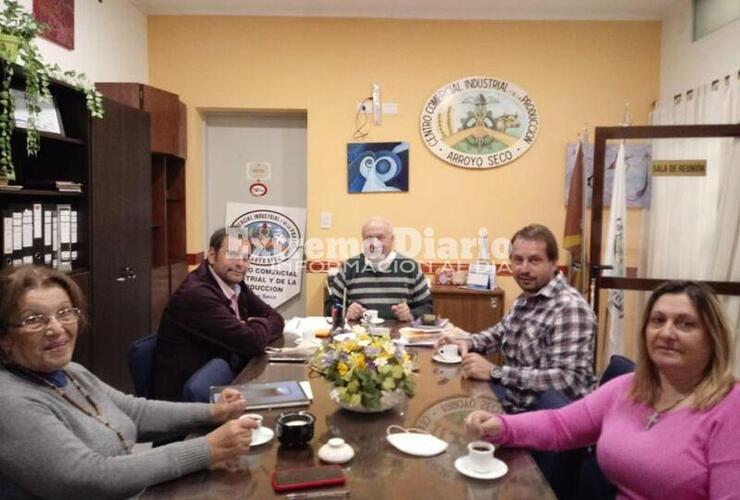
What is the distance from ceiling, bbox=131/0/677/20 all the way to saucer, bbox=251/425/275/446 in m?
3.47

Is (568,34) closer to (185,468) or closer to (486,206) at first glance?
(486,206)

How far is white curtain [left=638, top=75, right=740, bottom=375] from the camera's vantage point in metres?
3.21

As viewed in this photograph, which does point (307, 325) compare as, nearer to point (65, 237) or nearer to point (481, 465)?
point (65, 237)

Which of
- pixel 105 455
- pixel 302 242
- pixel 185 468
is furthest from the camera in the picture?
pixel 302 242

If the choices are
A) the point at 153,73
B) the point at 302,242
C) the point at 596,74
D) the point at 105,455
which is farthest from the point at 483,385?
the point at 153,73

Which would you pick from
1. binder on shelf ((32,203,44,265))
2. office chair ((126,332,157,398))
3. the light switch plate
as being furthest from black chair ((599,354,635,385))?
the light switch plate

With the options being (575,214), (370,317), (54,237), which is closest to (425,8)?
(575,214)

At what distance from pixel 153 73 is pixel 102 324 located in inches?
85.4

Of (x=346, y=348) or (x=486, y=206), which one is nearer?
(x=346, y=348)

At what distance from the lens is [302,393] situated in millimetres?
1773

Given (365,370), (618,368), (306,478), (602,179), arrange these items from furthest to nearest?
(602,179), (618,368), (365,370), (306,478)

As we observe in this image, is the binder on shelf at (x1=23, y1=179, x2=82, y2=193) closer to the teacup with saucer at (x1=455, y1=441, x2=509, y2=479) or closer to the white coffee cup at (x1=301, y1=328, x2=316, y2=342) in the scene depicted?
the white coffee cup at (x1=301, y1=328, x2=316, y2=342)

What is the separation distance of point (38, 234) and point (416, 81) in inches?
109

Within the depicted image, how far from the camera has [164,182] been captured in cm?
425
